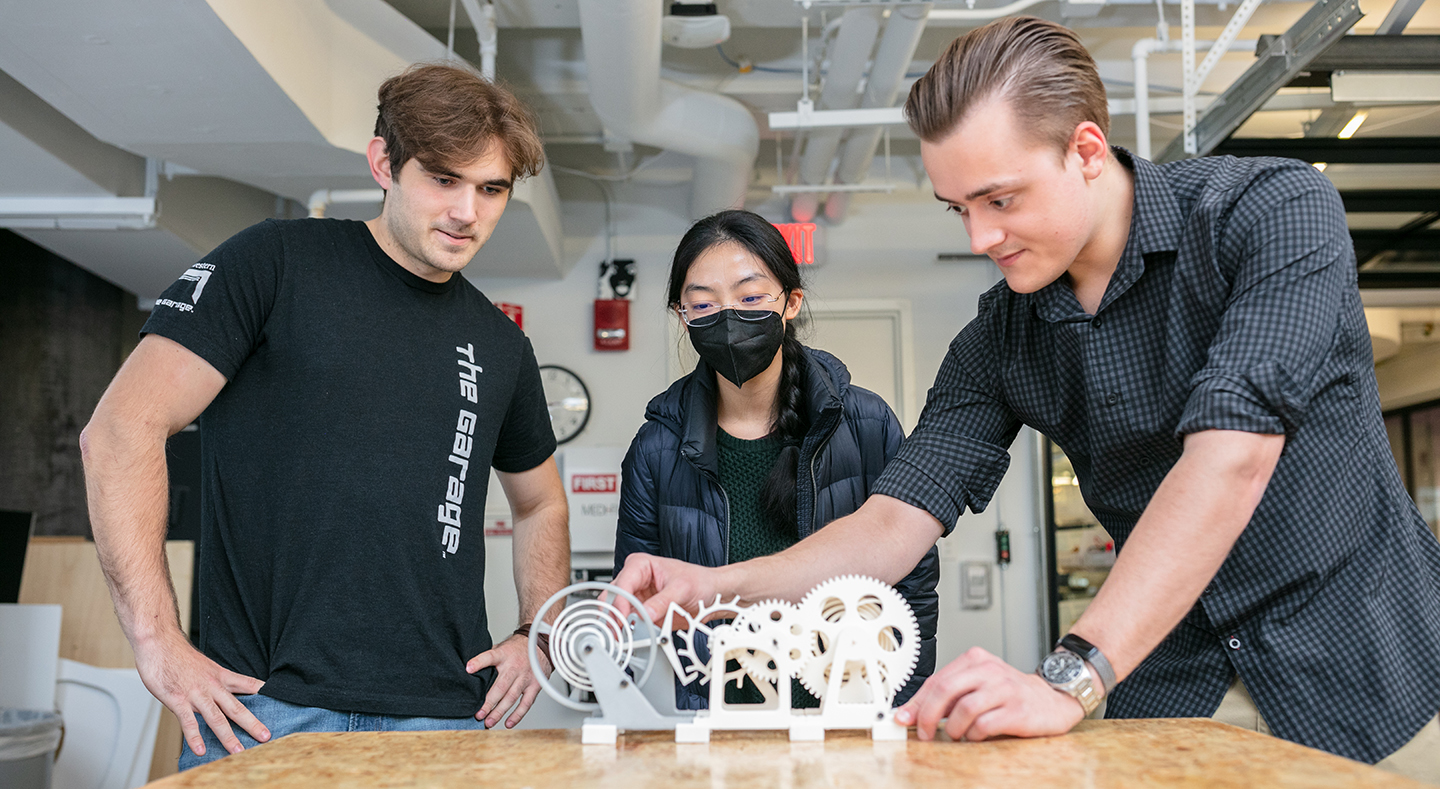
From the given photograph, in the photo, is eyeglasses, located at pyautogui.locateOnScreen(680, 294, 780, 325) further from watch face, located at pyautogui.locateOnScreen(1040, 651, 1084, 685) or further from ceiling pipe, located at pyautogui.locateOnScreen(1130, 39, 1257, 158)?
ceiling pipe, located at pyautogui.locateOnScreen(1130, 39, 1257, 158)

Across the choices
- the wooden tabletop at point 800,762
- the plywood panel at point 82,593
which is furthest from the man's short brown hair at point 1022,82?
the plywood panel at point 82,593

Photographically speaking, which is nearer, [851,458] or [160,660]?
[160,660]

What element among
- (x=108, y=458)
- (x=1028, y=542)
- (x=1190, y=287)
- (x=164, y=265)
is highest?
(x=164, y=265)

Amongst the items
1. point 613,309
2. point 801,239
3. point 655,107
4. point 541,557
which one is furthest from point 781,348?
point 613,309

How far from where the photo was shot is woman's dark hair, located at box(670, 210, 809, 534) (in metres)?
1.90

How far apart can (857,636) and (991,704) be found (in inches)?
6.8

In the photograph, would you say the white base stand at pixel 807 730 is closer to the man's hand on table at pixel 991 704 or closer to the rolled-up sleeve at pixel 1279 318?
the man's hand on table at pixel 991 704

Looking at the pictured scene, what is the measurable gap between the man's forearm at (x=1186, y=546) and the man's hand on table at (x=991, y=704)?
0.07 m

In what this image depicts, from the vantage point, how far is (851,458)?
1.91 metres

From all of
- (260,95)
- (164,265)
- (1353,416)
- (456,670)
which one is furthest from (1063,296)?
(164,265)

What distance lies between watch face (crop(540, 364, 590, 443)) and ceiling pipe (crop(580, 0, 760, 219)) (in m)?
1.08

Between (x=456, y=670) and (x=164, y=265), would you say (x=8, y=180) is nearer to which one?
(x=164, y=265)

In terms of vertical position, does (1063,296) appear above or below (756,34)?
below

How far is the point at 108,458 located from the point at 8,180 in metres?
2.95
